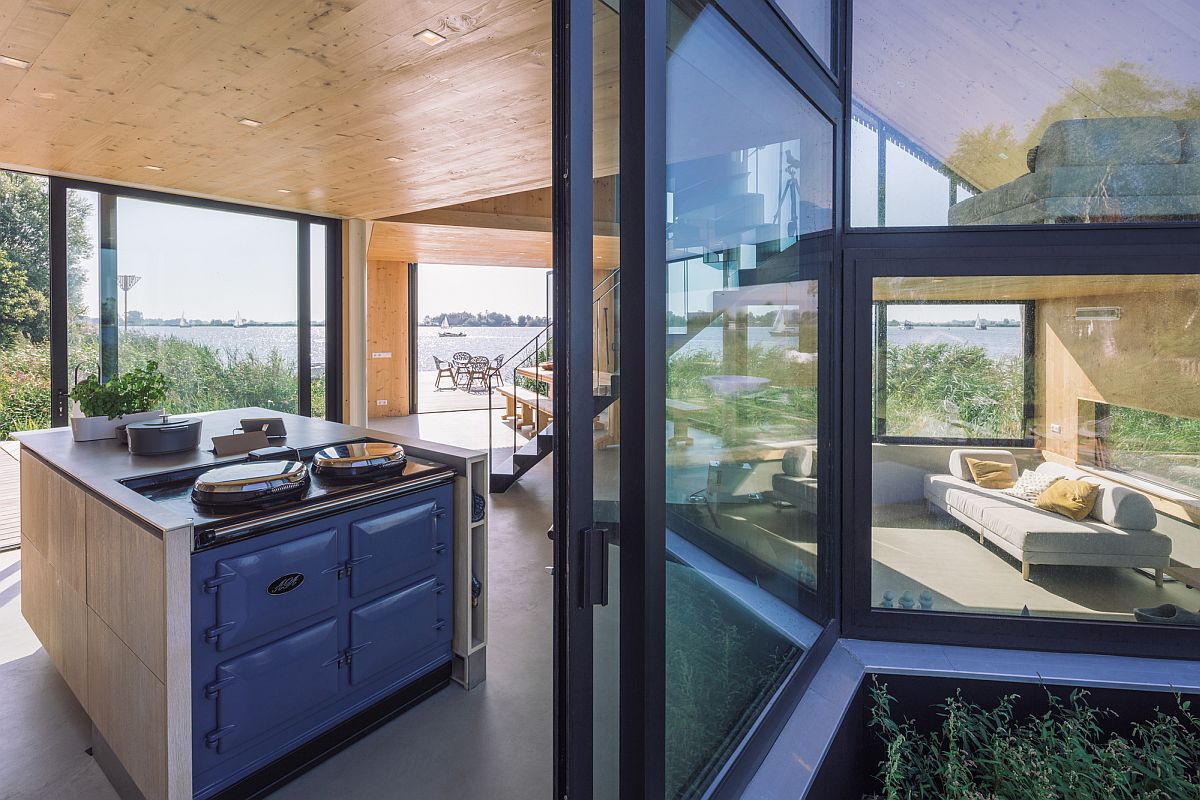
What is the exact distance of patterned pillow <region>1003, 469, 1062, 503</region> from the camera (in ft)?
7.04

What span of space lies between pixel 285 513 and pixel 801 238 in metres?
1.76

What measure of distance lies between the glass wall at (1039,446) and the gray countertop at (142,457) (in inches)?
67.0

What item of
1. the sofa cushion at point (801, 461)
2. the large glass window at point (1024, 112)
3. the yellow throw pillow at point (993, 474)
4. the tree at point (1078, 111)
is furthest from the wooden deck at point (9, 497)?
the tree at point (1078, 111)

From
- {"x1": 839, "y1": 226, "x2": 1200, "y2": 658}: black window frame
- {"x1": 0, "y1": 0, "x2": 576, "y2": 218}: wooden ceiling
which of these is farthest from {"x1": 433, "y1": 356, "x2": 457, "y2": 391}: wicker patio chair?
{"x1": 839, "y1": 226, "x2": 1200, "y2": 658}: black window frame

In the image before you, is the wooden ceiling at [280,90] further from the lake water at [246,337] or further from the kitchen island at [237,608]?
the kitchen island at [237,608]

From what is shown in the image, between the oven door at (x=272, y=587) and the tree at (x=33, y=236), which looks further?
the tree at (x=33, y=236)

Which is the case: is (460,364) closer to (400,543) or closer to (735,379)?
(400,543)

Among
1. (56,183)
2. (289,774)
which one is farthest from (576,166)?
(56,183)

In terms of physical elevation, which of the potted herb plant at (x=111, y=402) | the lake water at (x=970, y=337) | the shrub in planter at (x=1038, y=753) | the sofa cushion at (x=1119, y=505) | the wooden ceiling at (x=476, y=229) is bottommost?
the shrub in planter at (x=1038, y=753)

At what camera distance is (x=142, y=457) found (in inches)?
100

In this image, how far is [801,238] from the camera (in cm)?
186

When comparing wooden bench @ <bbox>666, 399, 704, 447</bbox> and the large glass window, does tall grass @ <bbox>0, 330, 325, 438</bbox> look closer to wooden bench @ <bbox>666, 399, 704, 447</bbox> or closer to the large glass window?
wooden bench @ <bbox>666, 399, 704, 447</bbox>

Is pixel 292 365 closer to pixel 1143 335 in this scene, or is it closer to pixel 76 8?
pixel 76 8

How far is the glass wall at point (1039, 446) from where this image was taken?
6.84ft
